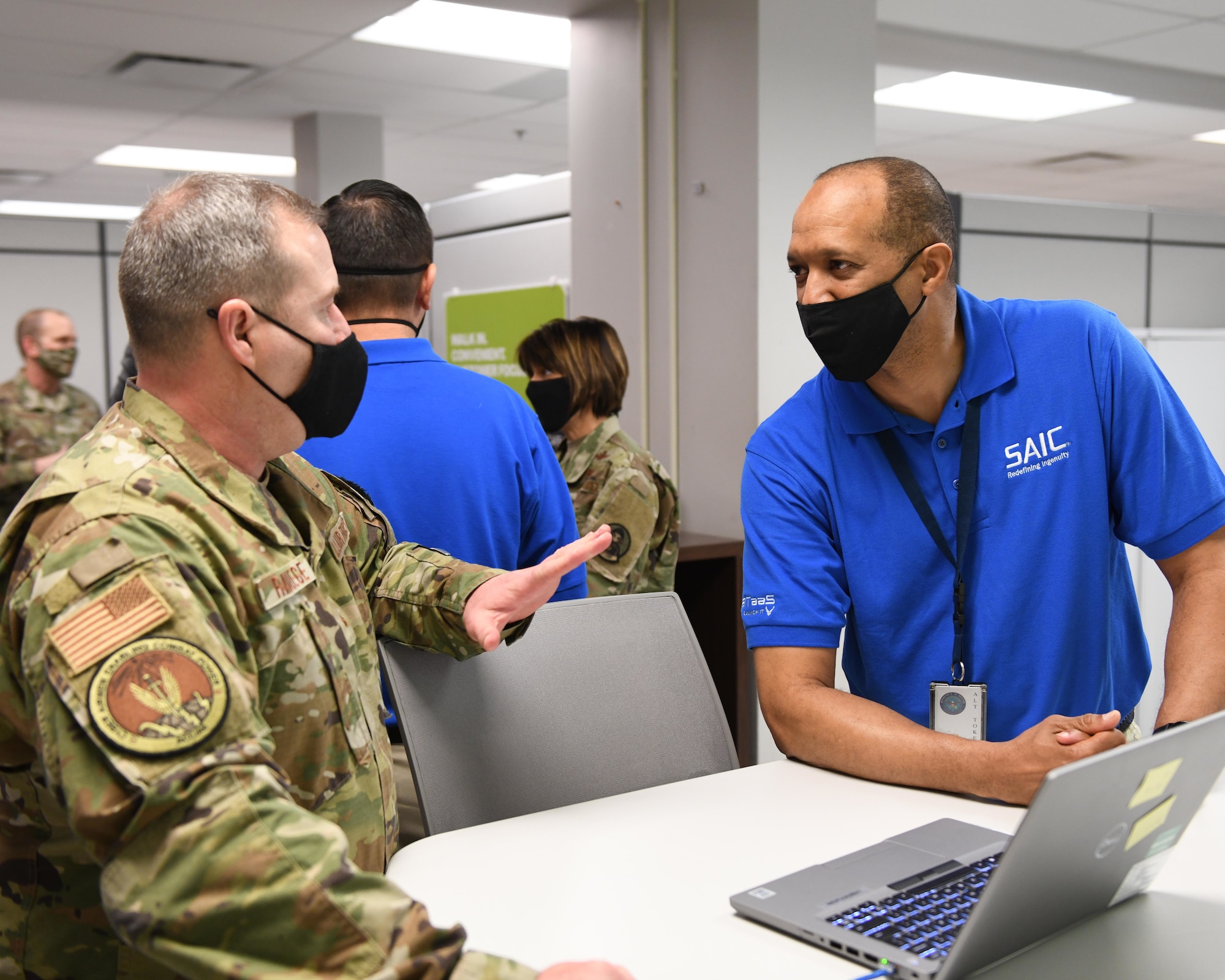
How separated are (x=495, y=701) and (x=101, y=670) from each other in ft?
2.05

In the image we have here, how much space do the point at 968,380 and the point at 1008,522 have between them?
0.20 m

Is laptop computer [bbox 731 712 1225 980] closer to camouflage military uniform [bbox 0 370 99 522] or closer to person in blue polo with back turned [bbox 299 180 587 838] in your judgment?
person in blue polo with back turned [bbox 299 180 587 838]

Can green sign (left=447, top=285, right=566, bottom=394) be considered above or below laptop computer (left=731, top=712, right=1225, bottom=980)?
above

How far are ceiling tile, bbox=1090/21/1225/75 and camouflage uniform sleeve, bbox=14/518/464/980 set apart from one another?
462 cm

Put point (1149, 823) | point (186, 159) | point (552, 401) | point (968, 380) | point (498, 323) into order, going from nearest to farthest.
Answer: point (1149, 823)
point (968, 380)
point (552, 401)
point (498, 323)
point (186, 159)

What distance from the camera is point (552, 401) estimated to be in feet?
10.3

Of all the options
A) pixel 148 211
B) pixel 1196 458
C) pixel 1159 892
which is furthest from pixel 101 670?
pixel 1196 458

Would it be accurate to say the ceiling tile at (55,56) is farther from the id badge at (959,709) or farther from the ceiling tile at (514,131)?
the id badge at (959,709)

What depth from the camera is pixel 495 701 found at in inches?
53.6

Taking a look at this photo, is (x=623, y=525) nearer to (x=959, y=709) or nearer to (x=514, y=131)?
(x=959, y=709)

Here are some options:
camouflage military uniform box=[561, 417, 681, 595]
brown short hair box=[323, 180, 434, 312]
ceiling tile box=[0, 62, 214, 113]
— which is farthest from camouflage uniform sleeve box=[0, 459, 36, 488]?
brown short hair box=[323, 180, 434, 312]

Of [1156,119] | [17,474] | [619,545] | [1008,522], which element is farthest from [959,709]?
[1156,119]

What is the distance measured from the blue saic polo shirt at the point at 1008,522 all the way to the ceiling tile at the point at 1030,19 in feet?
9.22

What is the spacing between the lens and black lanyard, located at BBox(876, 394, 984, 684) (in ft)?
4.77
